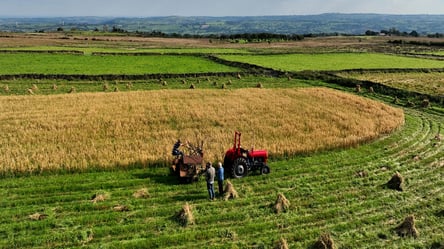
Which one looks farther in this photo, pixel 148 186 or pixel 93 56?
pixel 93 56

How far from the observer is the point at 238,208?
16406mm

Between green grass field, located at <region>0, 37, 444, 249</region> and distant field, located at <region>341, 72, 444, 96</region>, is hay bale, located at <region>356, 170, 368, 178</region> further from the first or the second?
distant field, located at <region>341, 72, 444, 96</region>

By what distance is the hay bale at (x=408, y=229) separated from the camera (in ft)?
47.2

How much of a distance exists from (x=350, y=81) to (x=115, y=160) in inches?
1369

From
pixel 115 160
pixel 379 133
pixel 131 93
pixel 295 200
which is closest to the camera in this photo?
pixel 295 200

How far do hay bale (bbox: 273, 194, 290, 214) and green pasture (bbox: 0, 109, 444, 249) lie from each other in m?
0.29

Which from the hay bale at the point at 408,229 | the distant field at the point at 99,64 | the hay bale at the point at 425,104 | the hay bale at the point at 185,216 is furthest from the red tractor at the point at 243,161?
the distant field at the point at 99,64

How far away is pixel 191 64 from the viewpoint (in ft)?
200

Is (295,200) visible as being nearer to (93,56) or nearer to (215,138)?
(215,138)

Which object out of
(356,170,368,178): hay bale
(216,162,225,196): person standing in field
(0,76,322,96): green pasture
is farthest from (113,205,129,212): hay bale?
(0,76,322,96): green pasture

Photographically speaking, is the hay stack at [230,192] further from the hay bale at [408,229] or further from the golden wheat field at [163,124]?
the hay bale at [408,229]

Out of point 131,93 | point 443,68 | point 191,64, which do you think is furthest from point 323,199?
point 443,68

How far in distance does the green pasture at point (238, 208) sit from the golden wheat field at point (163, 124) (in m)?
1.73

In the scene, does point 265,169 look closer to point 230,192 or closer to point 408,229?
point 230,192
